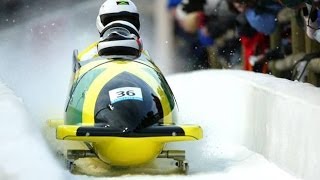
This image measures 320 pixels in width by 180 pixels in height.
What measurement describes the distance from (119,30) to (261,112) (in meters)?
1.12

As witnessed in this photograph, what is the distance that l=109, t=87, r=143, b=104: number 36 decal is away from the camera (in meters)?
5.16

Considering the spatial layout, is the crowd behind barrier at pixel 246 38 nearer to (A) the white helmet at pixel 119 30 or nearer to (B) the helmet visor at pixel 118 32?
(A) the white helmet at pixel 119 30

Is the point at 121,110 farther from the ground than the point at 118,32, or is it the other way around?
the point at 118,32

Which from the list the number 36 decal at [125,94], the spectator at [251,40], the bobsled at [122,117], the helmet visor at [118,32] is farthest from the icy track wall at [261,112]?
the spectator at [251,40]

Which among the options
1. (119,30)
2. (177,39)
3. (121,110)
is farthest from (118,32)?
(177,39)

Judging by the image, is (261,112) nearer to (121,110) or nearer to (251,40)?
(121,110)

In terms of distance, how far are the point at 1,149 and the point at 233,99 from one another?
3.32m

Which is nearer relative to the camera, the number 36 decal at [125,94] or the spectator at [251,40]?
the number 36 decal at [125,94]

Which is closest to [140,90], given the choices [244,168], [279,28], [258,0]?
[244,168]

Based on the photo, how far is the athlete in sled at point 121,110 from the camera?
197 inches

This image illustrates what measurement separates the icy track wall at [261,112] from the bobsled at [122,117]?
0.58 m

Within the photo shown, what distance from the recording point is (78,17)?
502 inches

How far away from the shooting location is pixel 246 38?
9.47 meters

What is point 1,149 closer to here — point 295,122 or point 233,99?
point 295,122
